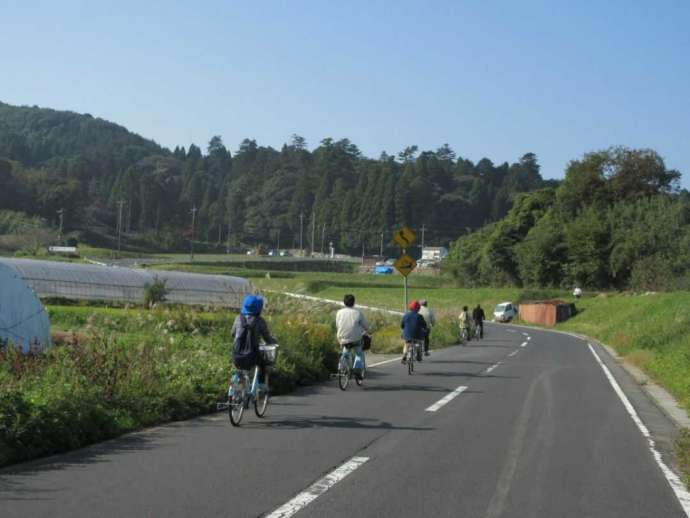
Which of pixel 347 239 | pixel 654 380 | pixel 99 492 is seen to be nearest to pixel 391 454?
pixel 99 492

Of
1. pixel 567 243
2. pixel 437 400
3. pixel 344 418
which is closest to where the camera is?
pixel 344 418

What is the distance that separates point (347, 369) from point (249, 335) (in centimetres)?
526

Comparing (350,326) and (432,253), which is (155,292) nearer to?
(350,326)

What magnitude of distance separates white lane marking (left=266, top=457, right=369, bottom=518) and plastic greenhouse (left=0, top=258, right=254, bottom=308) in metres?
34.5

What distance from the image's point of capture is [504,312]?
71.3 metres

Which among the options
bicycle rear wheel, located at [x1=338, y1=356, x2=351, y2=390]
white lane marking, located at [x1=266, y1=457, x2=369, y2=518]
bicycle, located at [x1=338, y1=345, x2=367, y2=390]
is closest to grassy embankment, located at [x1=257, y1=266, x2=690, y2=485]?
white lane marking, located at [x1=266, y1=457, x2=369, y2=518]

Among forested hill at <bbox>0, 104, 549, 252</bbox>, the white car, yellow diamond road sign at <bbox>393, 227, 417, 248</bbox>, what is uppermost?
forested hill at <bbox>0, 104, 549, 252</bbox>

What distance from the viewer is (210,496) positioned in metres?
7.51

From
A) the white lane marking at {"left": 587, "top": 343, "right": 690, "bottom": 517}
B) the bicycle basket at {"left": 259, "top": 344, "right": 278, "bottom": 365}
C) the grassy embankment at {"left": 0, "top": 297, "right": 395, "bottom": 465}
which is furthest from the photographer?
the bicycle basket at {"left": 259, "top": 344, "right": 278, "bottom": 365}

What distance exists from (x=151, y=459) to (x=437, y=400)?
23.9 feet

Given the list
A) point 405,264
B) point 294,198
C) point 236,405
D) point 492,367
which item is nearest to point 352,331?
point 236,405

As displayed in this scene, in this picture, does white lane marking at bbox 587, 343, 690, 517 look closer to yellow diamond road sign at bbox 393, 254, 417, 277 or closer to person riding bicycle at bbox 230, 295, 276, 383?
person riding bicycle at bbox 230, 295, 276, 383

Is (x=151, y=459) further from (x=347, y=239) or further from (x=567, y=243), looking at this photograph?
(x=347, y=239)

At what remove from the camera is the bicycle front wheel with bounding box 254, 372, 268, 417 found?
12.3m
